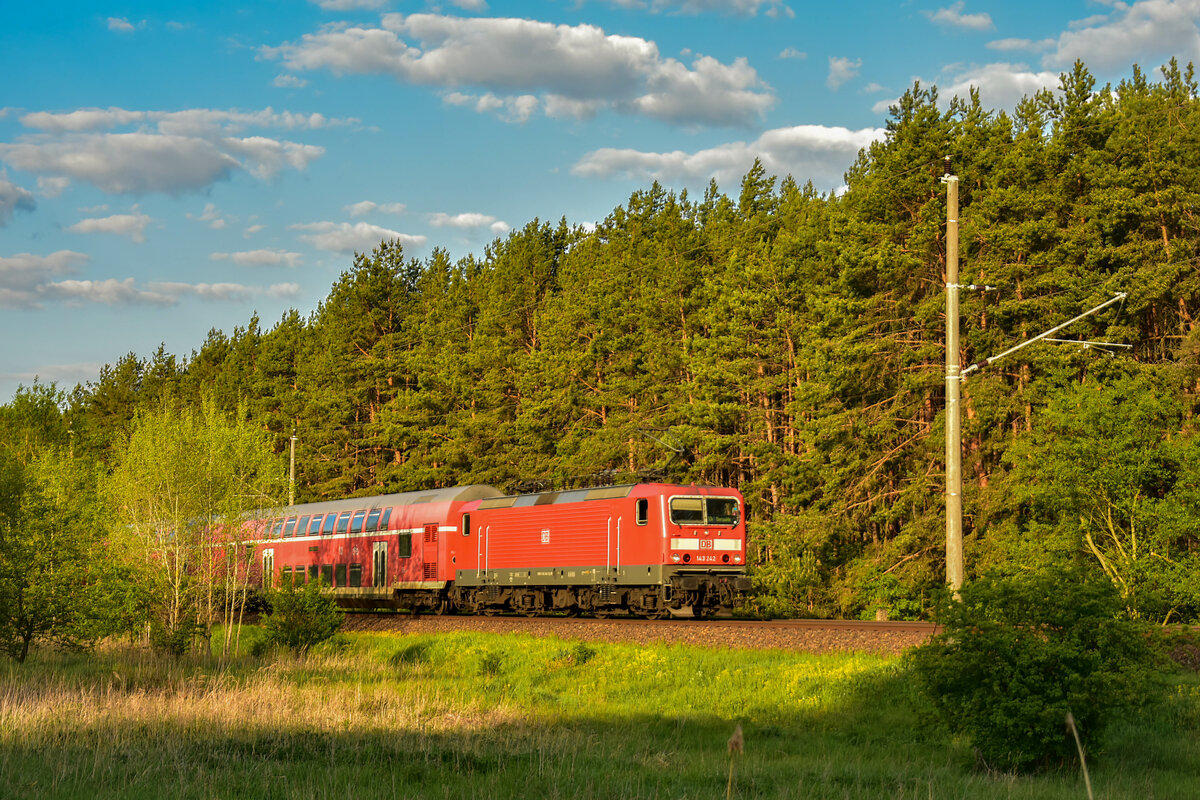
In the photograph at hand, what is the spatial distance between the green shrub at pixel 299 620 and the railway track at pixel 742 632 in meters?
3.22

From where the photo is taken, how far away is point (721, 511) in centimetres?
2825

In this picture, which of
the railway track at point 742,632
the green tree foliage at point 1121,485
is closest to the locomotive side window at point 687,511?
the railway track at point 742,632

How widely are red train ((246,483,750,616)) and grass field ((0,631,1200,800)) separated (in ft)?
11.8

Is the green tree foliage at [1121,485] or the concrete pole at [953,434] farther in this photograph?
the green tree foliage at [1121,485]

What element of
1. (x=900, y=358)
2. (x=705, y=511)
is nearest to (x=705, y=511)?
(x=705, y=511)

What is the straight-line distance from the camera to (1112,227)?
32.6 meters

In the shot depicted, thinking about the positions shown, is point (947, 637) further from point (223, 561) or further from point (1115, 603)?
point (223, 561)

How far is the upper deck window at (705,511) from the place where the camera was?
2733 centimetres

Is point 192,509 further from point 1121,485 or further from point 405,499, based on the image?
point 1121,485

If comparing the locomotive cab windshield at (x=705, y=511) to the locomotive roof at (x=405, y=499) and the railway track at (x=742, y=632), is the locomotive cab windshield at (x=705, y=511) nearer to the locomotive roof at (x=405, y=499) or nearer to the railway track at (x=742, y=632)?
the railway track at (x=742, y=632)

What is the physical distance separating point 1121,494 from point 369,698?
62.4 feet

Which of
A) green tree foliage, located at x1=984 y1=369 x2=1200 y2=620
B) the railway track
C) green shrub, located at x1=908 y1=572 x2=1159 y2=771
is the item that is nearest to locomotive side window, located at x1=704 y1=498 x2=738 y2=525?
the railway track

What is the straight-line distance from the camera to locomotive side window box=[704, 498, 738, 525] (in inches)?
1101

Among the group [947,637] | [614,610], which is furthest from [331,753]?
[614,610]
